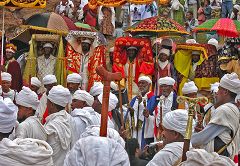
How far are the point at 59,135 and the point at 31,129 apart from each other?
50cm

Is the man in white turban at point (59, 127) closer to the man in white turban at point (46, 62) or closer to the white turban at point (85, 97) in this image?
the white turban at point (85, 97)

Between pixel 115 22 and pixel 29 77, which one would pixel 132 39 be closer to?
pixel 29 77

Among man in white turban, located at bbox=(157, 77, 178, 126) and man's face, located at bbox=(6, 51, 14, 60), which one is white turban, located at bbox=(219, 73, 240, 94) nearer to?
man in white turban, located at bbox=(157, 77, 178, 126)

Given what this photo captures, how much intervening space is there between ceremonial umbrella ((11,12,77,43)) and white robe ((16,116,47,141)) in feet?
27.4

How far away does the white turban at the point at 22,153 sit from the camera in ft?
19.6

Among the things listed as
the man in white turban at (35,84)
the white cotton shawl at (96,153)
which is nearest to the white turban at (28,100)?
the white cotton shawl at (96,153)

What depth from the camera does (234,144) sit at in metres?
8.02

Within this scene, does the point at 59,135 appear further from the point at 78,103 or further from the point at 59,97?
the point at 78,103

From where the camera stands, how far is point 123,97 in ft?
44.6

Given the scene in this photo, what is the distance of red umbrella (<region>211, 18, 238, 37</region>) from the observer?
57.6 feet

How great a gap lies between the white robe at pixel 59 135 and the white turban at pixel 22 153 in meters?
2.81

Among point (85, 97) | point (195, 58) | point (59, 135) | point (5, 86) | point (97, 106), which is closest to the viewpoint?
point (59, 135)

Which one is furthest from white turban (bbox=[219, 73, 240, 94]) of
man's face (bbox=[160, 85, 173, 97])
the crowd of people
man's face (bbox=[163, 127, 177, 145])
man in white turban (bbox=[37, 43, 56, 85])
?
man in white turban (bbox=[37, 43, 56, 85])

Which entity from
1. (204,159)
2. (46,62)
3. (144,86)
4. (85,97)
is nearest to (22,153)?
(204,159)
